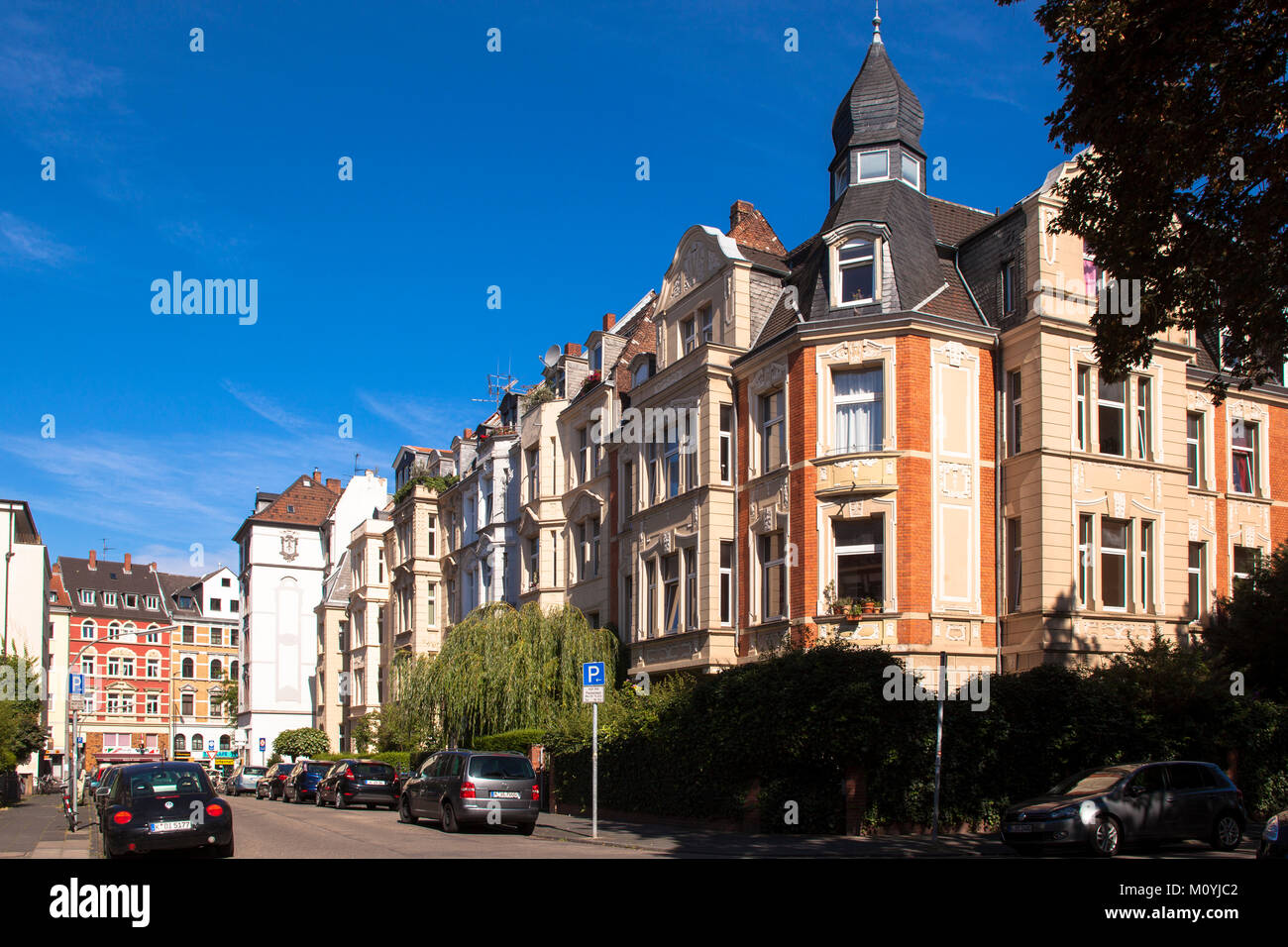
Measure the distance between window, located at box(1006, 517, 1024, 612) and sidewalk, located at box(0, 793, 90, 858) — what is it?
18.2m

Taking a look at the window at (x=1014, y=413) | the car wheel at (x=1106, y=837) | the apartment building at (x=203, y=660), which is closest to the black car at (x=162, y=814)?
the car wheel at (x=1106, y=837)

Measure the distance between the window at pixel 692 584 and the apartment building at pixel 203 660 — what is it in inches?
3182

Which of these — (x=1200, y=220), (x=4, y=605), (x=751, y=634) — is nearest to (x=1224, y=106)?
(x=1200, y=220)

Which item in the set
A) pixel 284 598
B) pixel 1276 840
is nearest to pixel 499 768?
pixel 1276 840

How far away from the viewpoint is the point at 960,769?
21.0 meters

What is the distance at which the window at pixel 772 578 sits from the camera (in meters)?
27.6

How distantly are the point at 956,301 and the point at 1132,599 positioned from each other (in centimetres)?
766

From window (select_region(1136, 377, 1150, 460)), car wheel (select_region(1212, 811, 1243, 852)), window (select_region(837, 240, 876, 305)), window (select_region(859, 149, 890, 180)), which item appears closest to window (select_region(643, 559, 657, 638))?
window (select_region(837, 240, 876, 305))

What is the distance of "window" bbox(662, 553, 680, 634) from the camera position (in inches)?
1220

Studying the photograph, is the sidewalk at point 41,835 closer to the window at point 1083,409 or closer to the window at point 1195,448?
the window at point 1083,409

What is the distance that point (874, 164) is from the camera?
29.5 m
